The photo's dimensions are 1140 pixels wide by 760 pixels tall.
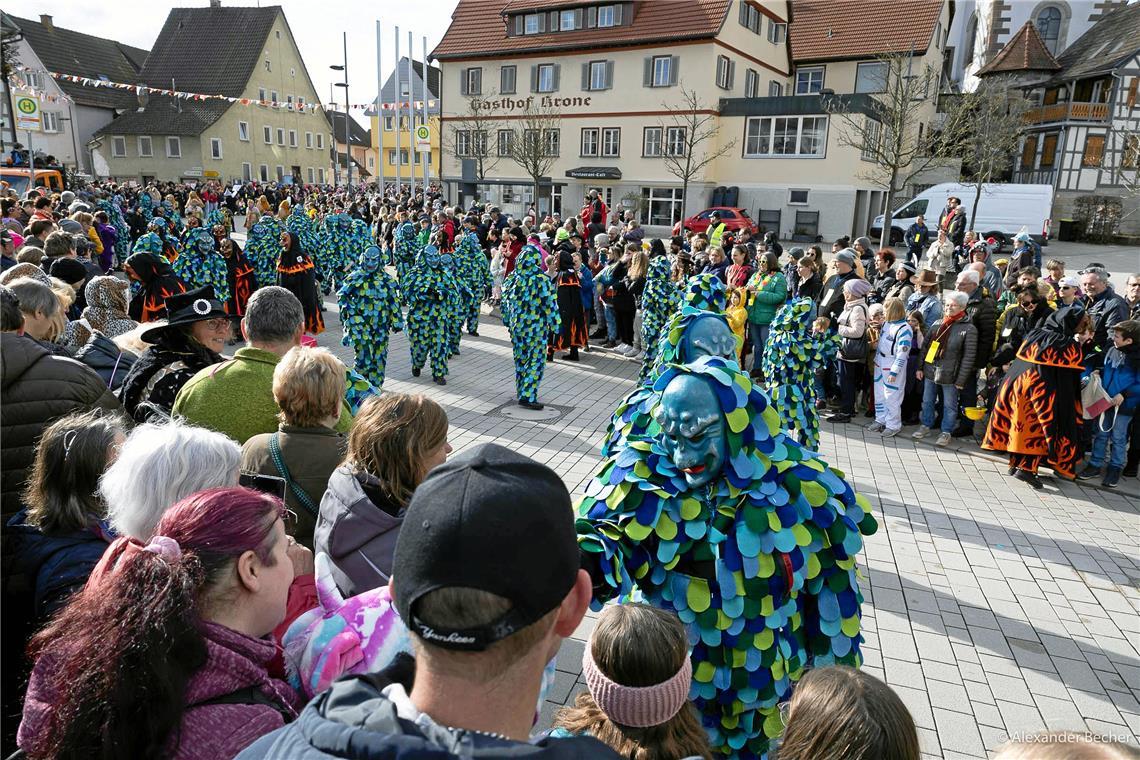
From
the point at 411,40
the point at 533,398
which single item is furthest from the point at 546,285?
the point at 411,40

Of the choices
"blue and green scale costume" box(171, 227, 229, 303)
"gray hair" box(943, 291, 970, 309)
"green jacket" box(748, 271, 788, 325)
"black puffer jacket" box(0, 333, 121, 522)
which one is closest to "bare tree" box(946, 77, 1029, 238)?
"green jacket" box(748, 271, 788, 325)

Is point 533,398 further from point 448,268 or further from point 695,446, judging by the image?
point 695,446

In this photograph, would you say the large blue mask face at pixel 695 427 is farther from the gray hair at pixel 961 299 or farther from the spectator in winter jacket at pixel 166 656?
the gray hair at pixel 961 299

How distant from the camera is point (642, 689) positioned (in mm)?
1995

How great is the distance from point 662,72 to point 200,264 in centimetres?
2681

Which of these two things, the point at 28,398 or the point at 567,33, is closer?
the point at 28,398

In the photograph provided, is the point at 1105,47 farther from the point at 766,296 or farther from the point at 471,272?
the point at 471,272

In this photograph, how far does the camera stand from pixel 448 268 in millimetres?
9688

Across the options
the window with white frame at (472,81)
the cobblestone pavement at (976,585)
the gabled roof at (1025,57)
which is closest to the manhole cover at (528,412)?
the cobblestone pavement at (976,585)

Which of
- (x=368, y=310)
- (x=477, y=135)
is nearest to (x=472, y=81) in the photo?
(x=477, y=135)

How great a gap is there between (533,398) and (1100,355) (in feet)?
20.0

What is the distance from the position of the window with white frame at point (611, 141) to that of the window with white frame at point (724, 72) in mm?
5015

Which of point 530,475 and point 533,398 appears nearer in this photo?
point 530,475

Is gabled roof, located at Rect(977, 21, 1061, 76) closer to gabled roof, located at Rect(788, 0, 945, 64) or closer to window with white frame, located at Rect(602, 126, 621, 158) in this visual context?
gabled roof, located at Rect(788, 0, 945, 64)
